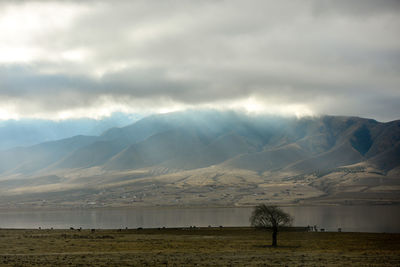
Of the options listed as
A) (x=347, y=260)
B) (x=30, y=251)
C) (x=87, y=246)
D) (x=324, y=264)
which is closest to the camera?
(x=324, y=264)

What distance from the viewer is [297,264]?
159ft

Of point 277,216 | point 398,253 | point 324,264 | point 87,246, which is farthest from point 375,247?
point 87,246

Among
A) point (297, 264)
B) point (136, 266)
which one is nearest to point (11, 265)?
point (136, 266)

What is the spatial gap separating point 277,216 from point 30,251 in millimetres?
43145

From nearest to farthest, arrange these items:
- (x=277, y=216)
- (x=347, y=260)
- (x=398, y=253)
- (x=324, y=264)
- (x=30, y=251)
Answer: (x=324, y=264), (x=347, y=260), (x=398, y=253), (x=30, y=251), (x=277, y=216)

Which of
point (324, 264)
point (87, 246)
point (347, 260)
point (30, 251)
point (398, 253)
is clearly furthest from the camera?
→ point (87, 246)

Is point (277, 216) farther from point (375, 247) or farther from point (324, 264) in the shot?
point (324, 264)

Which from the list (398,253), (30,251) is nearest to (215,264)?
(398,253)

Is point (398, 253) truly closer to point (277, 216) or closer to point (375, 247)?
point (375, 247)

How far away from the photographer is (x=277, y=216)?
82.5 m

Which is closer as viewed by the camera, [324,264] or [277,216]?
[324,264]

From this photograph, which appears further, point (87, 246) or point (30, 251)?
point (87, 246)

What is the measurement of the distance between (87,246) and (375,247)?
154ft

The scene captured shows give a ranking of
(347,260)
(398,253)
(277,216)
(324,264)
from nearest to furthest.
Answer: (324,264) < (347,260) < (398,253) < (277,216)
